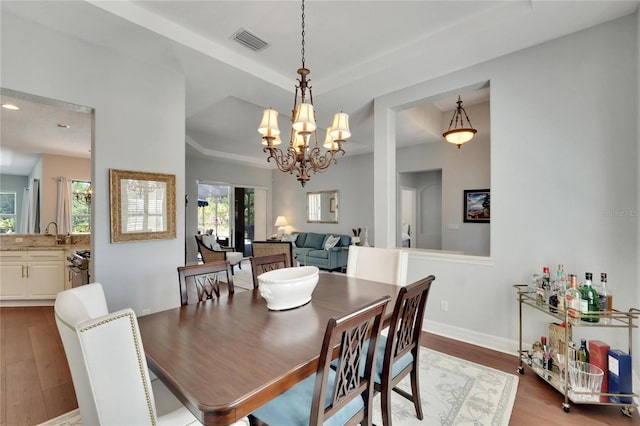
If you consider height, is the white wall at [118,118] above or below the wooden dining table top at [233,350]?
above

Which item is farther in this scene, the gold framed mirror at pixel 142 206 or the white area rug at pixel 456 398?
the gold framed mirror at pixel 142 206

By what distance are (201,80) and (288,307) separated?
278 cm

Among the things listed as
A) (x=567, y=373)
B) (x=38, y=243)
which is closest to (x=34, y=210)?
(x=38, y=243)

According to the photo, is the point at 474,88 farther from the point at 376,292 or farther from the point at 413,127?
the point at 376,292

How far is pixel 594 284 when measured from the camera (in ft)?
7.57

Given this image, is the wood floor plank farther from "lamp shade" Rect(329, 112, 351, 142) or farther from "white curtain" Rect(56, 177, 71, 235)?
"white curtain" Rect(56, 177, 71, 235)

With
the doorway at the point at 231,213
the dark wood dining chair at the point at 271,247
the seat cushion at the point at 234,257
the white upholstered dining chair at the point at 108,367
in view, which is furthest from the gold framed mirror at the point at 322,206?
the white upholstered dining chair at the point at 108,367

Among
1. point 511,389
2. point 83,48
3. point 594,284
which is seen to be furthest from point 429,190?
point 83,48

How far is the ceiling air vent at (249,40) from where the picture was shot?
263cm

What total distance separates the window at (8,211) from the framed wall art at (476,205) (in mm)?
11998

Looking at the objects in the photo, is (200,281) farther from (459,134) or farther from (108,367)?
(459,134)

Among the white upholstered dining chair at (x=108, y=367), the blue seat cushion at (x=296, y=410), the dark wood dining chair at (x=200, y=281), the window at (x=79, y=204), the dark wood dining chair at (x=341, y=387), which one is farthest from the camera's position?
the window at (x=79, y=204)

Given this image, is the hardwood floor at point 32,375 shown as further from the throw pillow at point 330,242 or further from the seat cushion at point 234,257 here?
the throw pillow at point 330,242

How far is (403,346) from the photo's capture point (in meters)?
1.73
